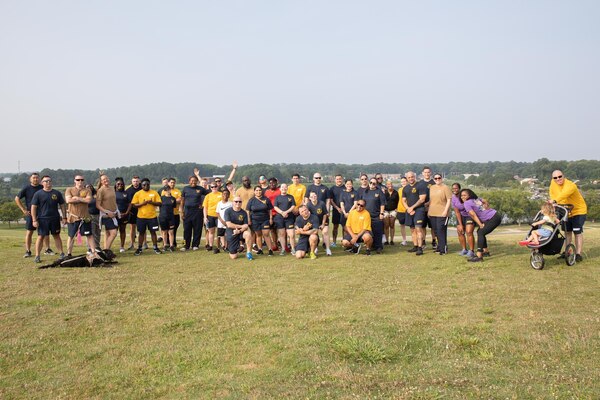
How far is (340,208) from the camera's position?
→ 1345 cm

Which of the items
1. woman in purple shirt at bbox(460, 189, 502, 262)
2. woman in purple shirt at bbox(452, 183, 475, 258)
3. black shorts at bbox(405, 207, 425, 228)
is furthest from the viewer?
black shorts at bbox(405, 207, 425, 228)

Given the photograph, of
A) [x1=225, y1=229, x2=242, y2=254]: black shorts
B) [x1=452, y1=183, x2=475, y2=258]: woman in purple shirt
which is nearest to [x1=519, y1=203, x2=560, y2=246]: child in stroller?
[x1=452, y1=183, x2=475, y2=258]: woman in purple shirt

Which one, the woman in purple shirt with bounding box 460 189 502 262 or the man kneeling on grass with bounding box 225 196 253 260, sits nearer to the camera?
the woman in purple shirt with bounding box 460 189 502 262

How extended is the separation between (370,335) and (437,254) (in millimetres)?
6812

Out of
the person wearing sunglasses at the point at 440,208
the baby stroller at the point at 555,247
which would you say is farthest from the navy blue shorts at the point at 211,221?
the baby stroller at the point at 555,247

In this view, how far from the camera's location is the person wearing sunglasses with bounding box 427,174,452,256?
1127cm

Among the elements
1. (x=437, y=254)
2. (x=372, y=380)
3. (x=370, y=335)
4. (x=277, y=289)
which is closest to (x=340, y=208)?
(x=437, y=254)

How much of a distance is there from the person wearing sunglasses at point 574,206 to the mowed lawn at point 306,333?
0.61 m

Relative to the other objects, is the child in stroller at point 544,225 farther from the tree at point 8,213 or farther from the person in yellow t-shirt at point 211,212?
the tree at point 8,213

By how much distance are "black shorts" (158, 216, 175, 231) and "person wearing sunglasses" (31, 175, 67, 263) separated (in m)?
2.63

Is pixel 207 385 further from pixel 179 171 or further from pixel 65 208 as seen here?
pixel 179 171

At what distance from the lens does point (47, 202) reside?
11.3 metres

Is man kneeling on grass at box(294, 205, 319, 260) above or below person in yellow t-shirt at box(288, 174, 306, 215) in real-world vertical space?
below

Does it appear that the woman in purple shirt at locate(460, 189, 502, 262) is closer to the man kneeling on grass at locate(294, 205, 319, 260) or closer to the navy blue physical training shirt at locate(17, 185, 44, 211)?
the man kneeling on grass at locate(294, 205, 319, 260)
